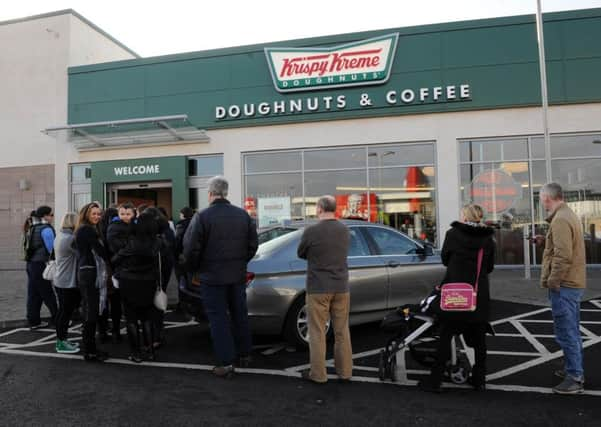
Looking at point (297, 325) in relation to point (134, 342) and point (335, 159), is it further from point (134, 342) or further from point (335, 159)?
point (335, 159)

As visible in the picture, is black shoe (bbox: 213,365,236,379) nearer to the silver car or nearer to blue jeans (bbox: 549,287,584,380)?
the silver car

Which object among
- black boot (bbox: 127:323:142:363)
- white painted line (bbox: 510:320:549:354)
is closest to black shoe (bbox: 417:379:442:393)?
white painted line (bbox: 510:320:549:354)

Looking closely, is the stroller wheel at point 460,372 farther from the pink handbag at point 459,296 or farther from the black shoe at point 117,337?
the black shoe at point 117,337

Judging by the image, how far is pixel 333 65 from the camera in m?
13.3

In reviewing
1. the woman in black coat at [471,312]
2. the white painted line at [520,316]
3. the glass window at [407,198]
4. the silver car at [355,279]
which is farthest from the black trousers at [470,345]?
the glass window at [407,198]

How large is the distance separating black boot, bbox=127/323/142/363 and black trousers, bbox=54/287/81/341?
847 millimetres

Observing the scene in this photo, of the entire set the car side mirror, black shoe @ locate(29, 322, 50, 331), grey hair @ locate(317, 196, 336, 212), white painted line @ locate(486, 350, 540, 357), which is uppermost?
grey hair @ locate(317, 196, 336, 212)

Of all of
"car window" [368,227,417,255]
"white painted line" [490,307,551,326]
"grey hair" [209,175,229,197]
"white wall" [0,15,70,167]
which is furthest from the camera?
"white wall" [0,15,70,167]

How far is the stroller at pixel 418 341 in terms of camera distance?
442 cm

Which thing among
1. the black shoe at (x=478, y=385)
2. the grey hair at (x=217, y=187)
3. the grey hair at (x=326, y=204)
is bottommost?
the black shoe at (x=478, y=385)

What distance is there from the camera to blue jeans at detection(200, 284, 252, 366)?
4762 mm

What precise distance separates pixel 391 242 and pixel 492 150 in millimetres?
7729

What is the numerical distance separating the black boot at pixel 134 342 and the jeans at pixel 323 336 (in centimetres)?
208

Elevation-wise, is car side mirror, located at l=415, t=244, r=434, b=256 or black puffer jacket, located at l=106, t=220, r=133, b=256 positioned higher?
black puffer jacket, located at l=106, t=220, r=133, b=256
